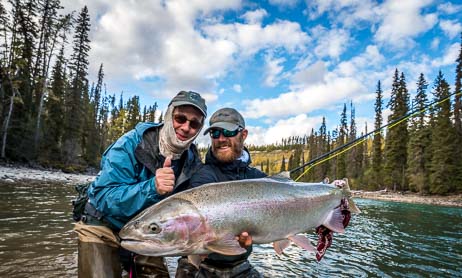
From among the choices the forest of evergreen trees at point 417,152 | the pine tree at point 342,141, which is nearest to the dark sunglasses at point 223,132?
→ the forest of evergreen trees at point 417,152

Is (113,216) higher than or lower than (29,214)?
higher

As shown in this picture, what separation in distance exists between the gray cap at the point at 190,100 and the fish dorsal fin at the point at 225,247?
1.50 m

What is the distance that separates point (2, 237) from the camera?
24.4ft

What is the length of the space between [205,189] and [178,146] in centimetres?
86

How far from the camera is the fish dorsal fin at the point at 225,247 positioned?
8.26ft

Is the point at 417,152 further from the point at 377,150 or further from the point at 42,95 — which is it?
the point at 42,95

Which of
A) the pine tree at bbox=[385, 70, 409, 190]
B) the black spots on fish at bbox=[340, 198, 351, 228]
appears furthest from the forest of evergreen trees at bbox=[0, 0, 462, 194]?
the black spots on fish at bbox=[340, 198, 351, 228]

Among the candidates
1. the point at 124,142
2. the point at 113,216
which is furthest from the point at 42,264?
the point at 124,142

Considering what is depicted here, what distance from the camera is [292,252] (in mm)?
9273

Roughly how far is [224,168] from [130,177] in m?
1.08

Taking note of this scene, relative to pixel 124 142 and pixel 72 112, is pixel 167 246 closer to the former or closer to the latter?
pixel 124 142

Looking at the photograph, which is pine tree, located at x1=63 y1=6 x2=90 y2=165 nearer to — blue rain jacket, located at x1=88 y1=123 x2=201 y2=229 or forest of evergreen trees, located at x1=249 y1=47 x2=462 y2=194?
forest of evergreen trees, located at x1=249 y1=47 x2=462 y2=194

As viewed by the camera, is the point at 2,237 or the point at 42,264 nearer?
the point at 42,264

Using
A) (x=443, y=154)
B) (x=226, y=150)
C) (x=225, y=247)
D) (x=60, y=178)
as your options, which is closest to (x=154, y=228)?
(x=225, y=247)
